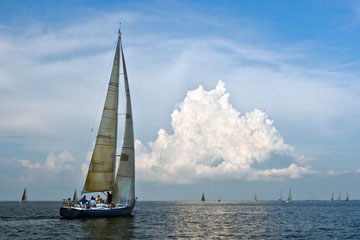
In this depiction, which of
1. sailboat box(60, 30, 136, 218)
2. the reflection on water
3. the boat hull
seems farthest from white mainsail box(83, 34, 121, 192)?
the reflection on water

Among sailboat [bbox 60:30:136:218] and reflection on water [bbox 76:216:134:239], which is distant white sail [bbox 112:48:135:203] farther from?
reflection on water [bbox 76:216:134:239]

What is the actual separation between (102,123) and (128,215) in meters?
13.7

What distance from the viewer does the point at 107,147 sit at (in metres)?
56.4

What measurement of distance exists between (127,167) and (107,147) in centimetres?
389

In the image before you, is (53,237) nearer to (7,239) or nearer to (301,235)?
(7,239)

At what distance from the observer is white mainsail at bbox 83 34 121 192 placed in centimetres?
5569

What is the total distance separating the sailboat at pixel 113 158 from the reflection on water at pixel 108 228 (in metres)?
1.99

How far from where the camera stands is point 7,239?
38.5 meters

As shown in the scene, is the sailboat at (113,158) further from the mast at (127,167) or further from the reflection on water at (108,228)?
the reflection on water at (108,228)

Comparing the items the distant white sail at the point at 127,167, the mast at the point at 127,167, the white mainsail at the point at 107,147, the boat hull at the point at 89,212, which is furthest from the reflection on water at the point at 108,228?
the white mainsail at the point at 107,147

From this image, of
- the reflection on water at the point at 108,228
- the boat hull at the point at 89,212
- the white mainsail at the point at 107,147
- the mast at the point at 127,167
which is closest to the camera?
the reflection on water at the point at 108,228

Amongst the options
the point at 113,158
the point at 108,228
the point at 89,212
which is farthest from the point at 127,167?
the point at 108,228

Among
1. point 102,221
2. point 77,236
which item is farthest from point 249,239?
point 102,221

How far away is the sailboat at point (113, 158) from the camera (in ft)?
183
